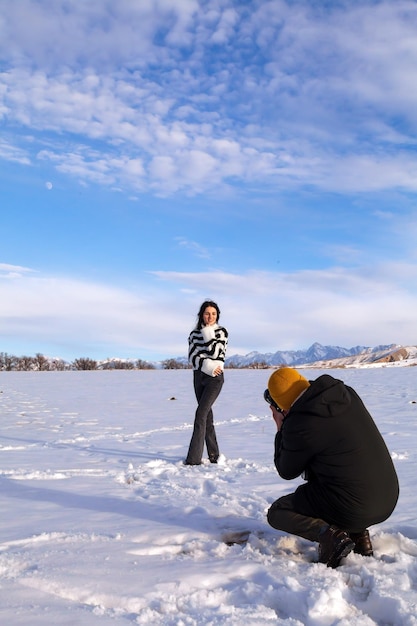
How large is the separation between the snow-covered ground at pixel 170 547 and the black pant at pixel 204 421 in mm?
171

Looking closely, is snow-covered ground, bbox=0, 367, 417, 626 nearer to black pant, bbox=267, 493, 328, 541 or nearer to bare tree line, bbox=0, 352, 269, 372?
black pant, bbox=267, 493, 328, 541

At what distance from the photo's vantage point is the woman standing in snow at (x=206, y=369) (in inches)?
232

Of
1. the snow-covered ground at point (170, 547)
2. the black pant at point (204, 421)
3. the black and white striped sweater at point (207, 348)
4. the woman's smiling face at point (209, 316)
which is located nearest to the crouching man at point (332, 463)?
the snow-covered ground at point (170, 547)

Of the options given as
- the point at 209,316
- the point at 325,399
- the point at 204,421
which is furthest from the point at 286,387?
the point at 209,316

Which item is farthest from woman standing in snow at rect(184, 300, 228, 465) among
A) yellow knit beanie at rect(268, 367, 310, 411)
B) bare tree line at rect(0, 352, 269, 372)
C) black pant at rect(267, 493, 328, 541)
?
bare tree line at rect(0, 352, 269, 372)

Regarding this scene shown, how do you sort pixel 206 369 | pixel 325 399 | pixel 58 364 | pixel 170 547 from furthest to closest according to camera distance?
pixel 58 364, pixel 206 369, pixel 170 547, pixel 325 399

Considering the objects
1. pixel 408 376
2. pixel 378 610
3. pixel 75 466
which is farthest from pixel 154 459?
pixel 408 376

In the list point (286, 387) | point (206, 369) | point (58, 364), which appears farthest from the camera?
point (58, 364)

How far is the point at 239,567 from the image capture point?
2934 millimetres

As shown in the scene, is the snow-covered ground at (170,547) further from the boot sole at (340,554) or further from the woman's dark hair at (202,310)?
the woman's dark hair at (202,310)

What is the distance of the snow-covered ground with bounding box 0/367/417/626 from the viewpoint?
244cm

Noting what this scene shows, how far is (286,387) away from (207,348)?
311 centimetres

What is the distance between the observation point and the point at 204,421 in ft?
19.5

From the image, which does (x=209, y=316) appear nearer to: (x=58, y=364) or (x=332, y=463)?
(x=332, y=463)
